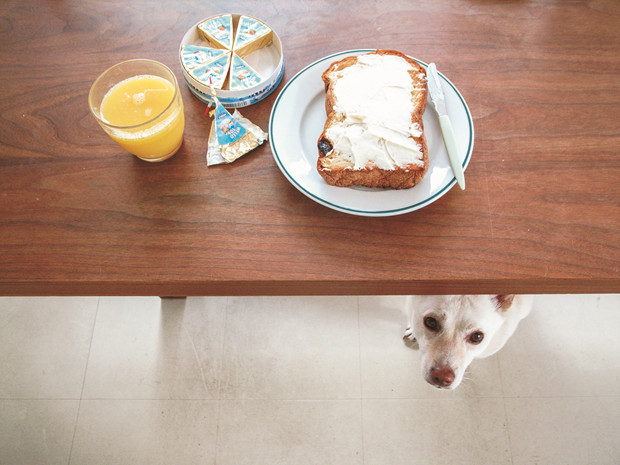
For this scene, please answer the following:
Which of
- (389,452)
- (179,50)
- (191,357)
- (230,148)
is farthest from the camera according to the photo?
(191,357)

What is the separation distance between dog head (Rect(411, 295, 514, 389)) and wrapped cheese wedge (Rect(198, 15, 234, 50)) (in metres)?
0.84

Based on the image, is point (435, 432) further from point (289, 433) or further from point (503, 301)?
point (503, 301)

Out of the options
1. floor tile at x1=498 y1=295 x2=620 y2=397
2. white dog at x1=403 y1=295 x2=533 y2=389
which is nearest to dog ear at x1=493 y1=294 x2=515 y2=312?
white dog at x1=403 y1=295 x2=533 y2=389

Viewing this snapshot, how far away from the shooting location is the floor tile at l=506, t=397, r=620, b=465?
140 cm

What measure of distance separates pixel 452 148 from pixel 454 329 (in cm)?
49

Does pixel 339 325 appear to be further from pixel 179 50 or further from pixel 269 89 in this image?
pixel 179 50

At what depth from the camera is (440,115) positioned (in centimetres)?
92

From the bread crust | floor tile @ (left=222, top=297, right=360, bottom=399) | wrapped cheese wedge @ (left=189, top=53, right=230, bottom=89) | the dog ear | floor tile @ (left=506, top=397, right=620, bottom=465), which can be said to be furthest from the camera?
floor tile @ (left=222, top=297, right=360, bottom=399)

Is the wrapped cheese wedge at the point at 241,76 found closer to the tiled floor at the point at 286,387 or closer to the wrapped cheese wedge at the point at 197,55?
the wrapped cheese wedge at the point at 197,55

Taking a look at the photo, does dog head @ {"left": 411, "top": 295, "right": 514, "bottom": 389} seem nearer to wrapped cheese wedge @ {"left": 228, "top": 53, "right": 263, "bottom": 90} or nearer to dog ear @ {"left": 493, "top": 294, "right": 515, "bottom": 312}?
dog ear @ {"left": 493, "top": 294, "right": 515, "bottom": 312}

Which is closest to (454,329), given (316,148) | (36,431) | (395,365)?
(395,365)

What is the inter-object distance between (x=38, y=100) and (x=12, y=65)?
0.15 metres

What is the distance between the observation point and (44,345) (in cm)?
158

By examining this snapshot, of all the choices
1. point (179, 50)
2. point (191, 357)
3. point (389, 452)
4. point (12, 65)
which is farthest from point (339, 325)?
point (12, 65)
